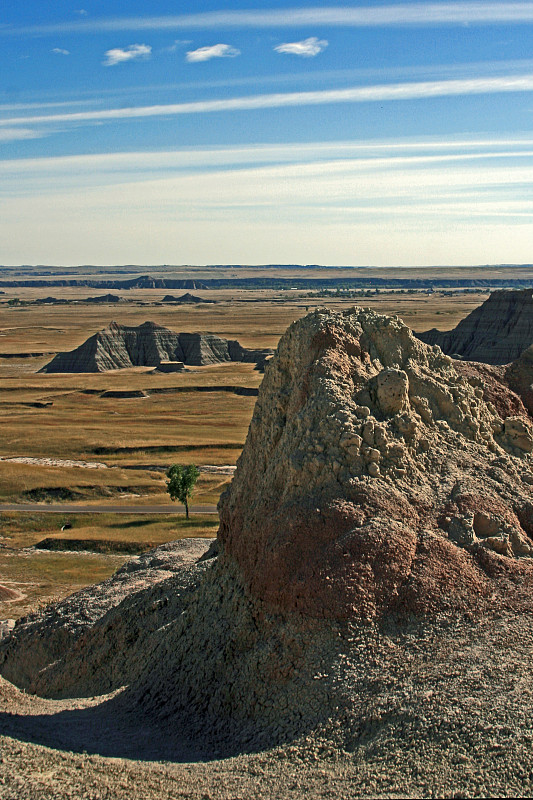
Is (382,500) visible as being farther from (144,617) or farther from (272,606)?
(144,617)

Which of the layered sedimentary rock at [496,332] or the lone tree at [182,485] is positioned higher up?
the layered sedimentary rock at [496,332]

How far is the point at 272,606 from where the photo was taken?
16453 mm

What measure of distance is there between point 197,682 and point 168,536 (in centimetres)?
2977

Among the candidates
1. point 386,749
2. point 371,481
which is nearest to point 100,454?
point 371,481

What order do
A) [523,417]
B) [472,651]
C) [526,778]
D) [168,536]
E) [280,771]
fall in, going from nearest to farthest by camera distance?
[526,778], [280,771], [472,651], [523,417], [168,536]

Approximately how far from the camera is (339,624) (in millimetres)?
15133

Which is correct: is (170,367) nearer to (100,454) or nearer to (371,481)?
(100,454)

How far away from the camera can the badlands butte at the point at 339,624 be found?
12.9m

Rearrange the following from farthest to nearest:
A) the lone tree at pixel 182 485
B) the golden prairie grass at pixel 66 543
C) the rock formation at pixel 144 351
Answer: the rock formation at pixel 144 351 → the lone tree at pixel 182 485 → the golden prairie grass at pixel 66 543

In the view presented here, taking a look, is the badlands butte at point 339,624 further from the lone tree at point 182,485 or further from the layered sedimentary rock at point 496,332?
the layered sedimentary rock at point 496,332

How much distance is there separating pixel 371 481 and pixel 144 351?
4980 inches

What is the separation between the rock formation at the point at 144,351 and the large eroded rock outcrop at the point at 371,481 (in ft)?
373

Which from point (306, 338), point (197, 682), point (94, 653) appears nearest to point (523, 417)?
point (306, 338)

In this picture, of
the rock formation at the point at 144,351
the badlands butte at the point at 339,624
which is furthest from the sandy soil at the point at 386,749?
the rock formation at the point at 144,351
